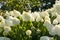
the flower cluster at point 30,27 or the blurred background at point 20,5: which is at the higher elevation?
the flower cluster at point 30,27

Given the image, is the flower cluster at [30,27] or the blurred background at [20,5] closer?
the flower cluster at [30,27]

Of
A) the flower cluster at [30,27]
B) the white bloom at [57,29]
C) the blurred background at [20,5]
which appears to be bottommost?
the blurred background at [20,5]

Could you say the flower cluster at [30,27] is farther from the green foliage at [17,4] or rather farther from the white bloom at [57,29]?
the green foliage at [17,4]

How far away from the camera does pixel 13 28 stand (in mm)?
3166

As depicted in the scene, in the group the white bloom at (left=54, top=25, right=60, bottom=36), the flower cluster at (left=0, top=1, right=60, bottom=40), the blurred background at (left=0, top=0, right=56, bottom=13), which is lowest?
the blurred background at (left=0, top=0, right=56, bottom=13)

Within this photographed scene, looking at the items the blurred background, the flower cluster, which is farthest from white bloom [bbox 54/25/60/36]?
the blurred background

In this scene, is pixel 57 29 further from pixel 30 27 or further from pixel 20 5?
pixel 20 5

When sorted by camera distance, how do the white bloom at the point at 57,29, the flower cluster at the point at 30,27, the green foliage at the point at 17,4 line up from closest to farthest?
the white bloom at the point at 57,29 < the flower cluster at the point at 30,27 < the green foliage at the point at 17,4

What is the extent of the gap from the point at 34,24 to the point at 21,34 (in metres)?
0.39

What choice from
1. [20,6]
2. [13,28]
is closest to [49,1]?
[20,6]

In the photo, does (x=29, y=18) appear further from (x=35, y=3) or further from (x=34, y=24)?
(x=35, y=3)

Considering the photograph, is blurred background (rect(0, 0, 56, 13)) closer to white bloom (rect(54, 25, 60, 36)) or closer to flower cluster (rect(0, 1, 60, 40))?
flower cluster (rect(0, 1, 60, 40))

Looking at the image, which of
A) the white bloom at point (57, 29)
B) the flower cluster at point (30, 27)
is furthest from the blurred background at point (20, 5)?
the white bloom at point (57, 29)

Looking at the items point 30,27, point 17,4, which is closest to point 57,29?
point 30,27
